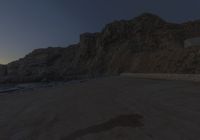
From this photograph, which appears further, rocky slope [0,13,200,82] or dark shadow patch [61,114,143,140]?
rocky slope [0,13,200,82]

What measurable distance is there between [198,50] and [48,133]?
19.1m

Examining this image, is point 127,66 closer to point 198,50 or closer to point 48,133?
point 198,50

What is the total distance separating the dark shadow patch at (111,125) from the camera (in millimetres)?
4382

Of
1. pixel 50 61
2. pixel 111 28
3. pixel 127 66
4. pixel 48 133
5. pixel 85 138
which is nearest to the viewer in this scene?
pixel 85 138

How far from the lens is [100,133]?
14.0ft

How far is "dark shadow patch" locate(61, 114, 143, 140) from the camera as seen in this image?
4.38 meters

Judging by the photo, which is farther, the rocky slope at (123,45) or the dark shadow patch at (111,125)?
the rocky slope at (123,45)

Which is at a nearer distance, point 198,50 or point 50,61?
point 198,50

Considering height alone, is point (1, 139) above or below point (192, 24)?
below

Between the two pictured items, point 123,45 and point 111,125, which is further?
point 123,45

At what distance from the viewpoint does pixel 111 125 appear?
467cm

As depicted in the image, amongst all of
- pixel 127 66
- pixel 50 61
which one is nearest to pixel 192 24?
pixel 127 66

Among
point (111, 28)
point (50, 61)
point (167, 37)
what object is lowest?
point (50, 61)

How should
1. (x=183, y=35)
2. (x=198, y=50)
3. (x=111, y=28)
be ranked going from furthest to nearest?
(x=111, y=28) < (x=183, y=35) < (x=198, y=50)
